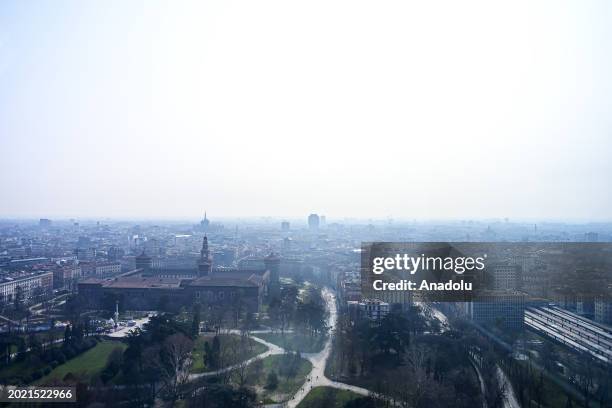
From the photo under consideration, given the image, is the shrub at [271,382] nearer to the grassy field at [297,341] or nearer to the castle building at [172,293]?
the grassy field at [297,341]

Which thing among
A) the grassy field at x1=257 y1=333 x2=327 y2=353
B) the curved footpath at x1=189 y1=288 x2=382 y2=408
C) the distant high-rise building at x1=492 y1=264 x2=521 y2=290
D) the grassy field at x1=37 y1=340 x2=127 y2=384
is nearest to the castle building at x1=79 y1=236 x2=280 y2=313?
the grassy field at x1=257 y1=333 x2=327 y2=353

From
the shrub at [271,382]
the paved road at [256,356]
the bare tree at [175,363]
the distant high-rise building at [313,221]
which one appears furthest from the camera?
the distant high-rise building at [313,221]

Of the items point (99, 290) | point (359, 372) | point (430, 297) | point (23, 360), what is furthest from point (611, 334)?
point (99, 290)

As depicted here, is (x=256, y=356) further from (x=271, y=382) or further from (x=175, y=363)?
(x=175, y=363)

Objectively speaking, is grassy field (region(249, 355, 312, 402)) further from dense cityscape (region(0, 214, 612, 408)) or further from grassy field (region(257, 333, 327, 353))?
grassy field (region(257, 333, 327, 353))

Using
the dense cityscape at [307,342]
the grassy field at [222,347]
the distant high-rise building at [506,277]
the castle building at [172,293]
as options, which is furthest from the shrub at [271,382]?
the distant high-rise building at [506,277]

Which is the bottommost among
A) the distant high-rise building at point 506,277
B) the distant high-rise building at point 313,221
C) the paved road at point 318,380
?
the paved road at point 318,380
